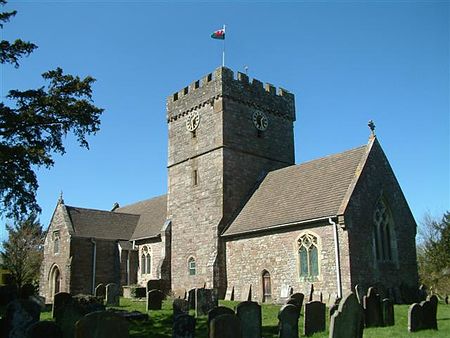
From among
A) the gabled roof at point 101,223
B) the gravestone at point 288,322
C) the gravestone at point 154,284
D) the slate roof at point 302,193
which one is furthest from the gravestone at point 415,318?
the gabled roof at point 101,223

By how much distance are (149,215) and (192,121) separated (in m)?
10.2

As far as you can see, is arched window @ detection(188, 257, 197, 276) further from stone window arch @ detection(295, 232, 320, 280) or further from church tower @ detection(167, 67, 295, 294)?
stone window arch @ detection(295, 232, 320, 280)

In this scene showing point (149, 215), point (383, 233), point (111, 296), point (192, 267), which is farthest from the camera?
point (149, 215)

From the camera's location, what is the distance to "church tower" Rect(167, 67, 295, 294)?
26625 mm

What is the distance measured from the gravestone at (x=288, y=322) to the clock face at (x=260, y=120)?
63.1 ft

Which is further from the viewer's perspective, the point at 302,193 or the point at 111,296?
the point at 302,193

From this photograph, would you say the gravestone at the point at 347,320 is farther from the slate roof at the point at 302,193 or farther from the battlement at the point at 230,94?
the battlement at the point at 230,94

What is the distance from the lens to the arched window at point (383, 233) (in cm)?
2172

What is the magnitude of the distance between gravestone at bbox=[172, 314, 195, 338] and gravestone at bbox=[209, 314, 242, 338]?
0.93 metres

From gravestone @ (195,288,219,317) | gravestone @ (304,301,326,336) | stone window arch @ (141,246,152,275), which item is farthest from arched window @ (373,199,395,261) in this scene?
stone window arch @ (141,246,152,275)

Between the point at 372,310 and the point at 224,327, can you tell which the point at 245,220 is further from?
the point at 224,327

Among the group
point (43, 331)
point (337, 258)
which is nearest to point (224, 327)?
point (43, 331)

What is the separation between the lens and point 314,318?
41.1 ft

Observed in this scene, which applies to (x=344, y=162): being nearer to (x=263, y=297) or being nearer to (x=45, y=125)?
(x=263, y=297)
